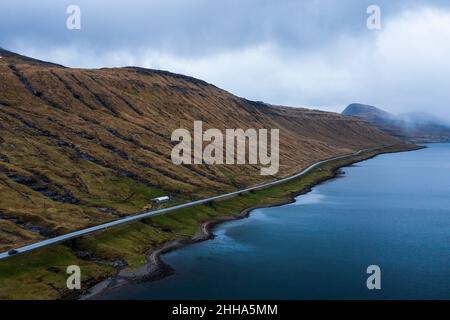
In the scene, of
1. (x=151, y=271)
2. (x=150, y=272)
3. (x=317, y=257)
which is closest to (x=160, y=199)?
(x=151, y=271)

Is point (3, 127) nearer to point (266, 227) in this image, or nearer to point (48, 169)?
point (48, 169)

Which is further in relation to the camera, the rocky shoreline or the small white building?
the small white building

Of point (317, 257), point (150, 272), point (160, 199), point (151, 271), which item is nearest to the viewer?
point (150, 272)

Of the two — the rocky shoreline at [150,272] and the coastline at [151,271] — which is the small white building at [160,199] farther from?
the rocky shoreline at [150,272]

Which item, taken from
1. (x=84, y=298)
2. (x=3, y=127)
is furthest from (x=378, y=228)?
(x=3, y=127)

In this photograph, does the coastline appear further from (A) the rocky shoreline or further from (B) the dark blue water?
(B) the dark blue water

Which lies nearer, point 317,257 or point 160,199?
point 317,257

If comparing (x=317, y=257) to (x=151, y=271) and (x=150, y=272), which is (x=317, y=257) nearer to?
(x=151, y=271)

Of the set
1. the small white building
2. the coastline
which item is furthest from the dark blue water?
the small white building
